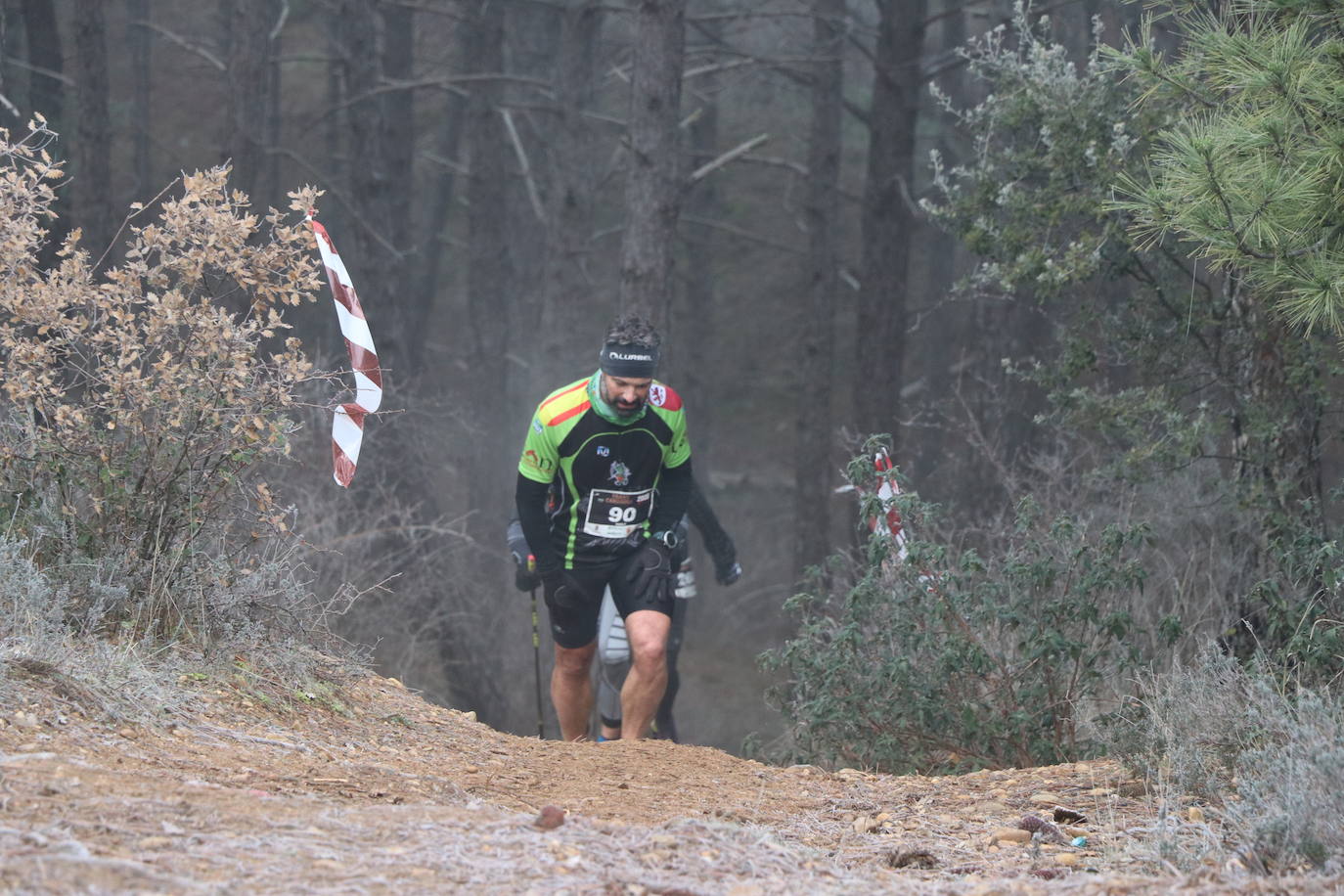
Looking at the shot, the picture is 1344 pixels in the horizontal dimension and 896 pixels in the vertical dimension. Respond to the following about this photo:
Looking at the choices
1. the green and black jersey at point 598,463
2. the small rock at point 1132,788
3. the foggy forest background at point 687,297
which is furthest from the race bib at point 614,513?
the small rock at point 1132,788

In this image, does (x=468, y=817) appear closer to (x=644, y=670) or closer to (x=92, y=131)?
(x=644, y=670)

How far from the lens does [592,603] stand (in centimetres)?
685

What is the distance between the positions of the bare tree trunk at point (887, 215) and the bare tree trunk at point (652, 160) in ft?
15.3

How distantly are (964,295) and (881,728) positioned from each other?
4127mm

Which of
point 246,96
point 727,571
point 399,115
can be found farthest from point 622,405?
point 399,115

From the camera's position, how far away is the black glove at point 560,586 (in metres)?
6.72

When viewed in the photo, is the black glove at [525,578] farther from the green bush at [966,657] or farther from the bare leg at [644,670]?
the green bush at [966,657]

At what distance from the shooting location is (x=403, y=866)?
3.45 m

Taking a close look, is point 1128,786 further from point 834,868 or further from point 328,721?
point 328,721

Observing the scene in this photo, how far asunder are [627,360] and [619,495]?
26.7 inches

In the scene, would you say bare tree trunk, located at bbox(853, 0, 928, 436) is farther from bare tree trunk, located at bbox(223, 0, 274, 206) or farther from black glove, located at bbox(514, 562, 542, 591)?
black glove, located at bbox(514, 562, 542, 591)

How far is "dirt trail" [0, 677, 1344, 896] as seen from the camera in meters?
3.36

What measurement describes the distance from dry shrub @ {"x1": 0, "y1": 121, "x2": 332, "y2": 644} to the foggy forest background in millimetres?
684

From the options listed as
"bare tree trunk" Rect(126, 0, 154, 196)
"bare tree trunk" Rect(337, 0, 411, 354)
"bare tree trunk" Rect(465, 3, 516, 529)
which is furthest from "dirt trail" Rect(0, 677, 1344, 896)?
"bare tree trunk" Rect(126, 0, 154, 196)
